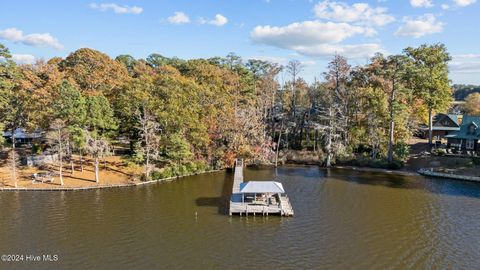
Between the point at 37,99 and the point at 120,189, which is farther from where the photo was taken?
the point at 37,99

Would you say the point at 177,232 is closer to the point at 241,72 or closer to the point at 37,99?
the point at 37,99

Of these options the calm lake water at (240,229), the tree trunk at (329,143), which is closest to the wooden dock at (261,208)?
the calm lake water at (240,229)

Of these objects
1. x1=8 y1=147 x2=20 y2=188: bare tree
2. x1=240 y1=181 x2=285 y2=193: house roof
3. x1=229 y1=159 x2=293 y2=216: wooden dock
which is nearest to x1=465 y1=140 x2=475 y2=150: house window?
x1=229 y1=159 x2=293 y2=216: wooden dock

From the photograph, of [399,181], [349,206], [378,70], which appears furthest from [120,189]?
[378,70]

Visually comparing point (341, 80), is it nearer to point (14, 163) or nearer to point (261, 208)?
point (261, 208)

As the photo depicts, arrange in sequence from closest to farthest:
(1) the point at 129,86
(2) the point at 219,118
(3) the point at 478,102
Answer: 1. (1) the point at 129,86
2. (2) the point at 219,118
3. (3) the point at 478,102

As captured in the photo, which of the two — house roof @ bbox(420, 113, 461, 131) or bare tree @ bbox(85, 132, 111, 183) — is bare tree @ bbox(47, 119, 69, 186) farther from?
house roof @ bbox(420, 113, 461, 131)

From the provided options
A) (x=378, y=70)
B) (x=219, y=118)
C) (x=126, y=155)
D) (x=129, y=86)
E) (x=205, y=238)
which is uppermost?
(x=378, y=70)

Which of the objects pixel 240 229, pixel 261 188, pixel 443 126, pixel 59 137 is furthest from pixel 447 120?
pixel 59 137
